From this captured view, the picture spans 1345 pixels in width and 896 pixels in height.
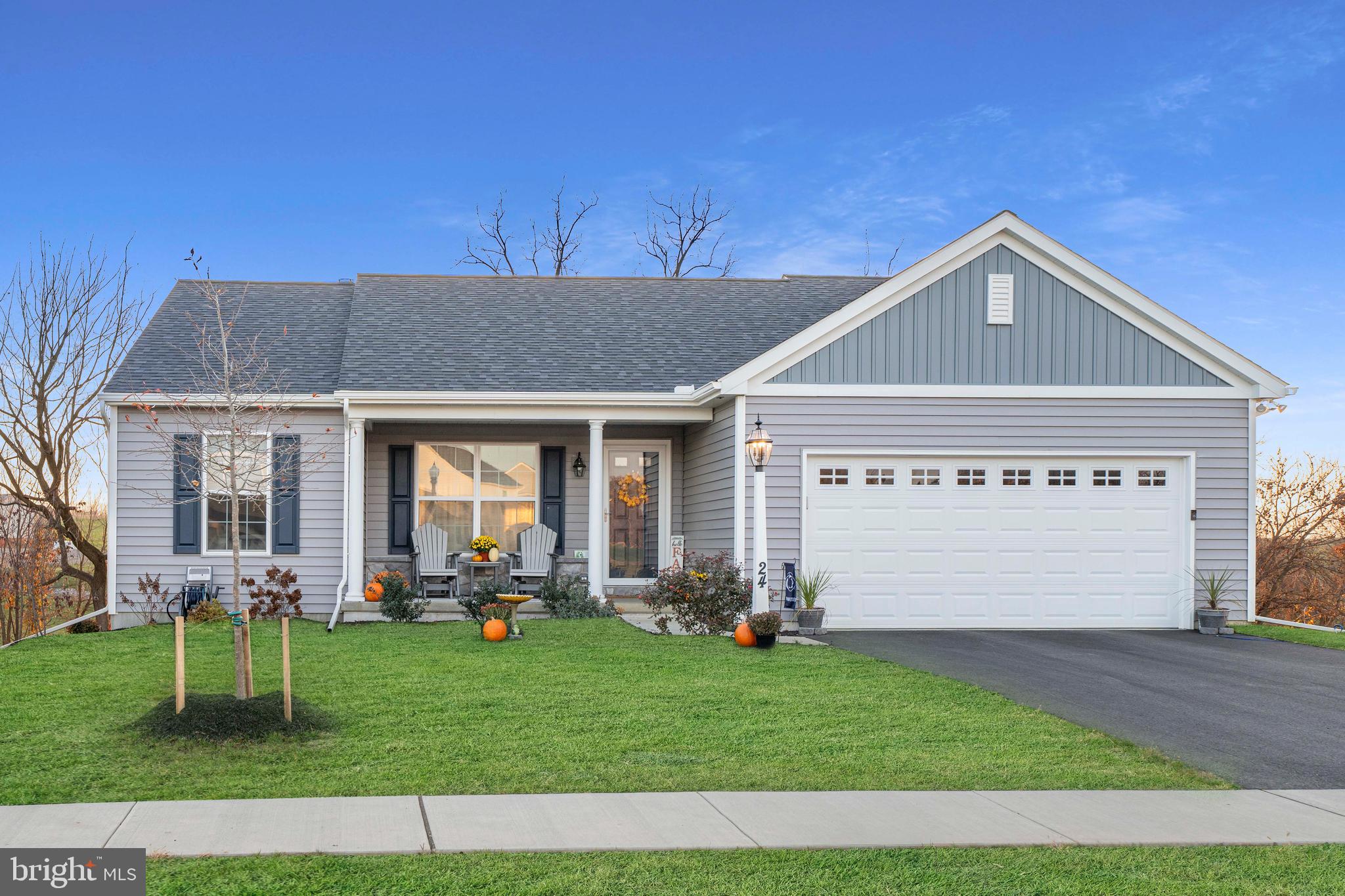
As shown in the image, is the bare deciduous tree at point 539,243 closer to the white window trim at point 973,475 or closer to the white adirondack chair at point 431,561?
the white adirondack chair at point 431,561

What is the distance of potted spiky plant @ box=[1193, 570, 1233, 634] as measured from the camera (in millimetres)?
12711

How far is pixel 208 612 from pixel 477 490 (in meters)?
3.84

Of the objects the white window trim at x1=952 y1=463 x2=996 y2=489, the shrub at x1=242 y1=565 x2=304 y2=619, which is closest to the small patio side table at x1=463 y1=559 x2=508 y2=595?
the shrub at x1=242 y1=565 x2=304 y2=619

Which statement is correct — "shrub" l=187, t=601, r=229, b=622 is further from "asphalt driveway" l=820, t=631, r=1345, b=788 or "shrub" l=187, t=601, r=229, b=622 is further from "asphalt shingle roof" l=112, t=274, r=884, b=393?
"asphalt driveway" l=820, t=631, r=1345, b=788

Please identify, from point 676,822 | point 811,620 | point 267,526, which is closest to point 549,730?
point 676,822

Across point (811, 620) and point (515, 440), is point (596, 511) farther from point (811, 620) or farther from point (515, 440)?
point (811, 620)

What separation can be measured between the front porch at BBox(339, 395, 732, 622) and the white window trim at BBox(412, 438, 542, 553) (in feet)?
0.04

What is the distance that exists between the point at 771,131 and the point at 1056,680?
16.4m

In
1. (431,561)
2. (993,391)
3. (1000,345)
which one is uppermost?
(1000,345)

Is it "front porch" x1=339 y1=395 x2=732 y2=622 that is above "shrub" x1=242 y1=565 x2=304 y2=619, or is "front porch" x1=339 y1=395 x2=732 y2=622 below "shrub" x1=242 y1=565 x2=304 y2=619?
above

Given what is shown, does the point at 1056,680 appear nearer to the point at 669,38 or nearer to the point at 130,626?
the point at 130,626

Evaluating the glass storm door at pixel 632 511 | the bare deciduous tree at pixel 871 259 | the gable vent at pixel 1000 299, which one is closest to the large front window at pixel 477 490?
the glass storm door at pixel 632 511

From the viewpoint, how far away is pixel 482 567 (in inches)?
578

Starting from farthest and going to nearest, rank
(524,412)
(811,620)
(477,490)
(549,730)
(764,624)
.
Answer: (477,490) < (524,412) < (811,620) < (764,624) < (549,730)
